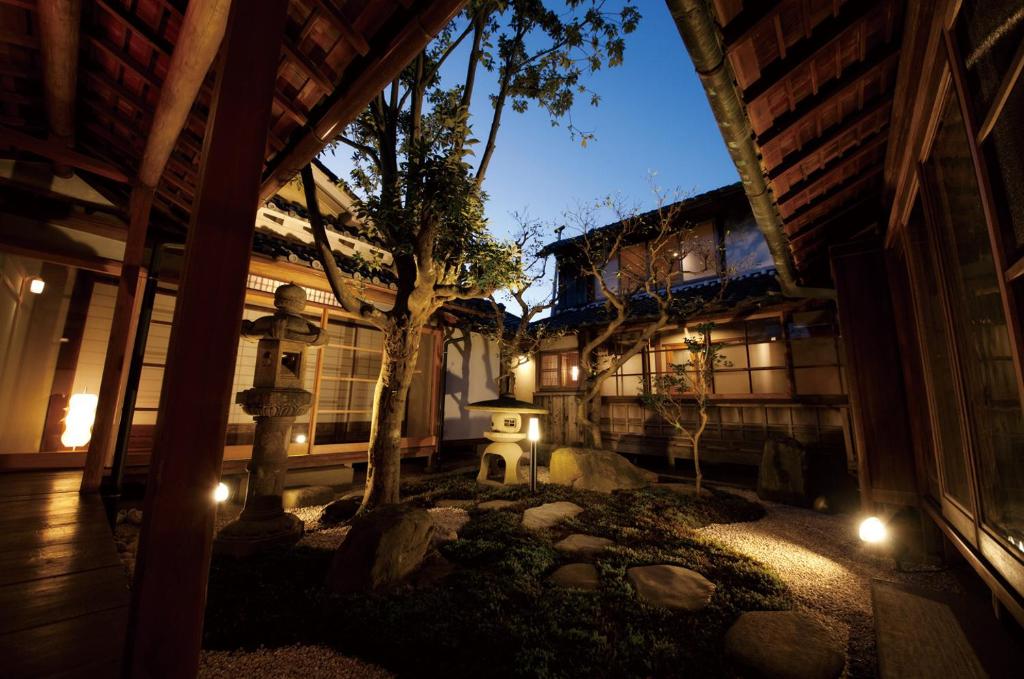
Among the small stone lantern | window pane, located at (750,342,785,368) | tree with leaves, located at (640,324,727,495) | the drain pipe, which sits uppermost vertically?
the drain pipe

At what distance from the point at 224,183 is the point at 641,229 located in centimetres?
1341

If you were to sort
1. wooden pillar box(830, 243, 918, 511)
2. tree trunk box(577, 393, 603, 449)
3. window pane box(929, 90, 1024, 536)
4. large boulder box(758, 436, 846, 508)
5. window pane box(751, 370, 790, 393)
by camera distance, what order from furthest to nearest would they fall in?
tree trunk box(577, 393, 603, 449)
window pane box(751, 370, 790, 393)
large boulder box(758, 436, 846, 508)
wooden pillar box(830, 243, 918, 511)
window pane box(929, 90, 1024, 536)

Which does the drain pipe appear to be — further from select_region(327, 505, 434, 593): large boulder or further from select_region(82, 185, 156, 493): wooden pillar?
select_region(82, 185, 156, 493): wooden pillar

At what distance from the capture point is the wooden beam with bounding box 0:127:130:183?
437cm

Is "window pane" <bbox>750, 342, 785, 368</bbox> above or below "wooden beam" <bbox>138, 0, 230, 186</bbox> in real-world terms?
below

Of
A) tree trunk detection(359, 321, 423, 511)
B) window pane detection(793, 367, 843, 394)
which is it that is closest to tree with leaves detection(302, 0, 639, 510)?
tree trunk detection(359, 321, 423, 511)

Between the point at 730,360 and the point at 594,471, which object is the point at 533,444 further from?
the point at 730,360

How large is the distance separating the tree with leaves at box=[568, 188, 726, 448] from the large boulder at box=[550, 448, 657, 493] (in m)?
2.25

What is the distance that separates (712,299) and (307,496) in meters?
11.0

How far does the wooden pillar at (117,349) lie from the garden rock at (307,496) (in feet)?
8.36

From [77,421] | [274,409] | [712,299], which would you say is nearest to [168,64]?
[274,409]

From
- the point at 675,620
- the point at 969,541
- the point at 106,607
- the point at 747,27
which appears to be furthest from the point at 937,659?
the point at 106,607

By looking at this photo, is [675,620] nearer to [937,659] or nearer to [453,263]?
[937,659]

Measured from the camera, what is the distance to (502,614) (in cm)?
313
